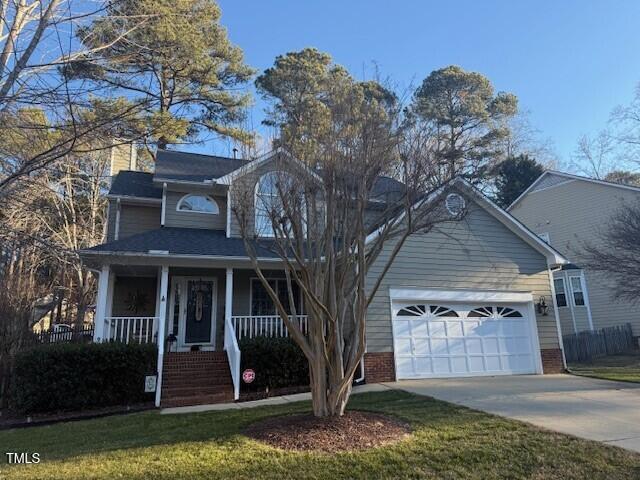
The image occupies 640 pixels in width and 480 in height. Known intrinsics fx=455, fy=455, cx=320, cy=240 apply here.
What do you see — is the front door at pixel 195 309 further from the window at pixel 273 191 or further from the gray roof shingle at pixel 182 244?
the window at pixel 273 191

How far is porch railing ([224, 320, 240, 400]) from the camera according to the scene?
9.84 meters

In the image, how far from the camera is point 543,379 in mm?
11672

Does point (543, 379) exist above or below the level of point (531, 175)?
below

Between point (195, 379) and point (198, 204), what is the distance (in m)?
5.66

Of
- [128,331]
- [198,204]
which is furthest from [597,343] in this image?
[128,331]

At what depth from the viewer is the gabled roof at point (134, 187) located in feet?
46.1

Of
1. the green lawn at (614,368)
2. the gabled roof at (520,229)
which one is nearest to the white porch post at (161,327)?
the gabled roof at (520,229)

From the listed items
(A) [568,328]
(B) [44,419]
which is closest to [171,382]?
(B) [44,419]

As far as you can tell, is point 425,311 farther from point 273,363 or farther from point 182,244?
point 182,244

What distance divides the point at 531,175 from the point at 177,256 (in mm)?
24698

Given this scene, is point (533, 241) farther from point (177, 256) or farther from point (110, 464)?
point (110, 464)

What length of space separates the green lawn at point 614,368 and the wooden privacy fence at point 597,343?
473 mm

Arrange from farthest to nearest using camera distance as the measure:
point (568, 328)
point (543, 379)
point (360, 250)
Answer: point (568, 328) → point (543, 379) → point (360, 250)

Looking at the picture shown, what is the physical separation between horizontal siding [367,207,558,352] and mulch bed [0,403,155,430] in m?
5.59
